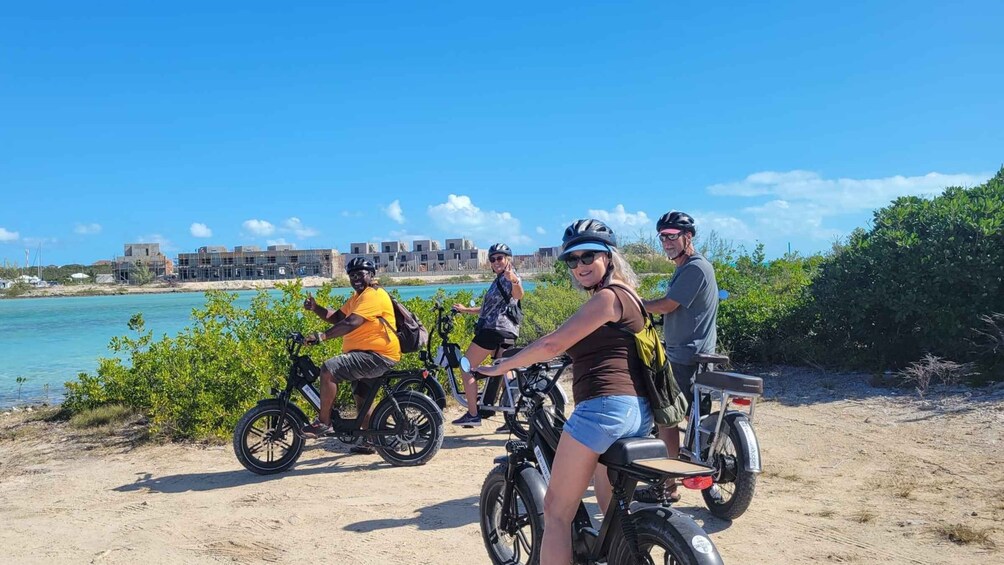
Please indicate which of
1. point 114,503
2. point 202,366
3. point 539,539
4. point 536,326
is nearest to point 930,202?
point 536,326

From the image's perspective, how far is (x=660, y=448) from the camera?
306 centimetres

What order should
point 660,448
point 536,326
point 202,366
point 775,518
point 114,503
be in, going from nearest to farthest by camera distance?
point 660,448 < point 775,518 < point 114,503 < point 202,366 < point 536,326

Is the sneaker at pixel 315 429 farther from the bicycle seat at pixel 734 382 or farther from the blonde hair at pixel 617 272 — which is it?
the blonde hair at pixel 617 272

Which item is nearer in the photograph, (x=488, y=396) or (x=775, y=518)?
(x=775, y=518)

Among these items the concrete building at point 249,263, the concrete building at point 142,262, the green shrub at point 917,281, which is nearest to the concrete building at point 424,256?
the concrete building at point 249,263

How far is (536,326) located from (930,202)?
666 cm

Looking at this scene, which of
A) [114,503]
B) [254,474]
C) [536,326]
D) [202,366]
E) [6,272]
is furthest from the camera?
[6,272]

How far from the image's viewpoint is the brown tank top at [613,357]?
318 centimetres

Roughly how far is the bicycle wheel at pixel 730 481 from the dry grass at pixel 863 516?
2.47 ft

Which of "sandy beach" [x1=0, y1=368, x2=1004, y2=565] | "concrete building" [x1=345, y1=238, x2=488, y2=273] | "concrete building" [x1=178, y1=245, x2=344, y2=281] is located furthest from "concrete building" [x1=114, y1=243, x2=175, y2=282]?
"sandy beach" [x1=0, y1=368, x2=1004, y2=565]

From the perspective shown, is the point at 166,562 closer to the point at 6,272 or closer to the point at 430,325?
the point at 430,325

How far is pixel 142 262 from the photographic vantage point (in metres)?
122

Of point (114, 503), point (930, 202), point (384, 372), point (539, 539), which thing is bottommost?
point (114, 503)

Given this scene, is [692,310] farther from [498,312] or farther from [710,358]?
[498,312]
